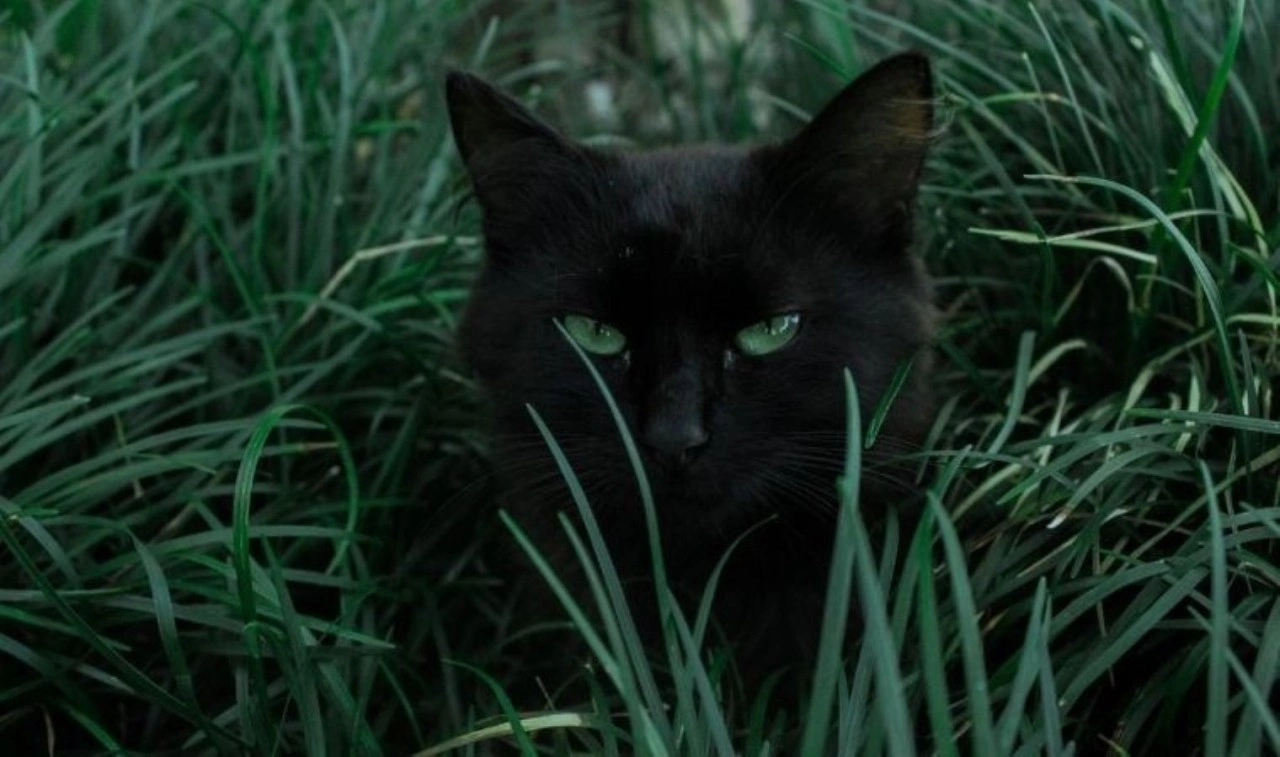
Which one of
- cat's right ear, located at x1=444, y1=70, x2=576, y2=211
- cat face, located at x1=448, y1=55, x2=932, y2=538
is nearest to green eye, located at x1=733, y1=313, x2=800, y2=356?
cat face, located at x1=448, y1=55, x2=932, y2=538

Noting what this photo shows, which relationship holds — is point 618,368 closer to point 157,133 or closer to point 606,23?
point 157,133

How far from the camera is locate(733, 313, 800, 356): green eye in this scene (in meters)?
2.08

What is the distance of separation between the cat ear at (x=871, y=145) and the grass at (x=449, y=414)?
221mm

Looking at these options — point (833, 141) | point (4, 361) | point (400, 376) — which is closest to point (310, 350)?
point (400, 376)

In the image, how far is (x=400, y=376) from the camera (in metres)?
2.78

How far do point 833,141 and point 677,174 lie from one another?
245mm

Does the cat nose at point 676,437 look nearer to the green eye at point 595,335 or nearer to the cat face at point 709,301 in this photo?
the cat face at point 709,301

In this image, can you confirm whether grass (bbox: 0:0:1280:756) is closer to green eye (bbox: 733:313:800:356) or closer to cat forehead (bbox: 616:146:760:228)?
green eye (bbox: 733:313:800:356)

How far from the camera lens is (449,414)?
266cm

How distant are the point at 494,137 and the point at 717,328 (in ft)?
1.51

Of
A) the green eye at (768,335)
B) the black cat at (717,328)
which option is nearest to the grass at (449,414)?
the black cat at (717,328)

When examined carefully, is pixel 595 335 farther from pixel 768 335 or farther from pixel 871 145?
pixel 871 145

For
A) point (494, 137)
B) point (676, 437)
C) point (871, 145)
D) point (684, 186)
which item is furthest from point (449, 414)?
point (871, 145)

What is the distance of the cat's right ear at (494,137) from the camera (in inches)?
87.1
